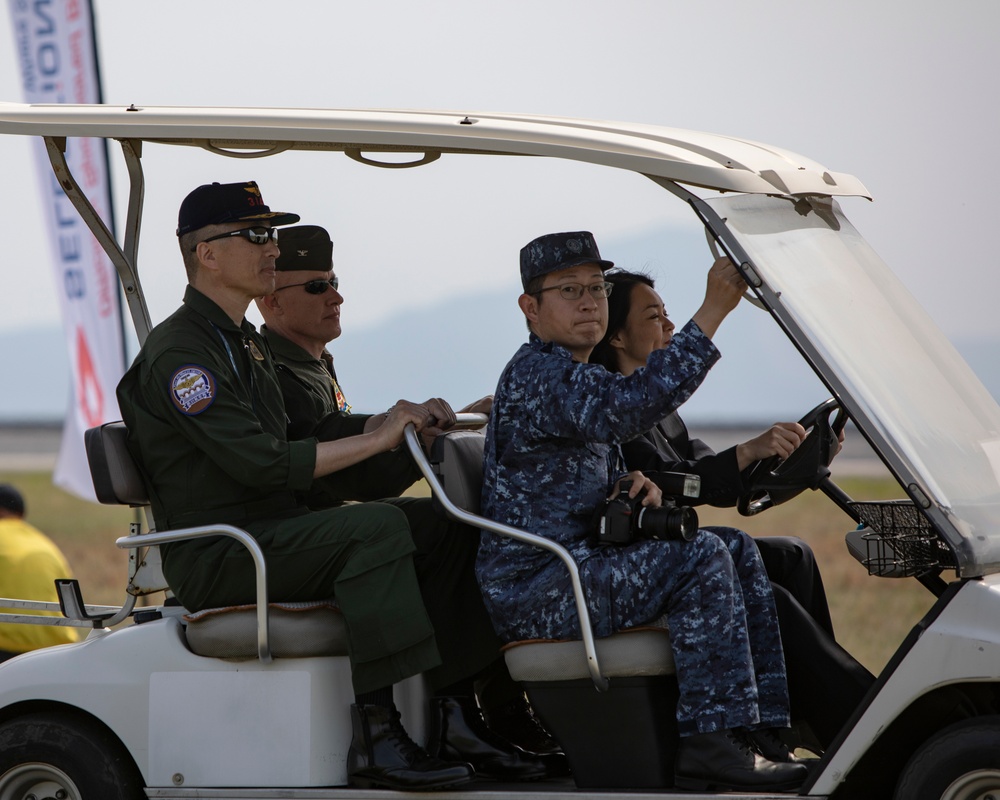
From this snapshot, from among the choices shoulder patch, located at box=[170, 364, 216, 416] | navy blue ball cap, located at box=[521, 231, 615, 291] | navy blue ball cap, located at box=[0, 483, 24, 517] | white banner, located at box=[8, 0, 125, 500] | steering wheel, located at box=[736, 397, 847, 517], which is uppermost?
white banner, located at box=[8, 0, 125, 500]

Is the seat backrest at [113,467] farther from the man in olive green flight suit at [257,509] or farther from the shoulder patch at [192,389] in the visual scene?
the shoulder patch at [192,389]

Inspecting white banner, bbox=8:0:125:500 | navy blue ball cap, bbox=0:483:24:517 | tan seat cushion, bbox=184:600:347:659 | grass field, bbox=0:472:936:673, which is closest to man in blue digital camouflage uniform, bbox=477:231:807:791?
tan seat cushion, bbox=184:600:347:659

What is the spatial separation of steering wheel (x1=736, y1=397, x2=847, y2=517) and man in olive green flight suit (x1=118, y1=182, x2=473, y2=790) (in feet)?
3.74

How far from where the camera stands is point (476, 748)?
428cm

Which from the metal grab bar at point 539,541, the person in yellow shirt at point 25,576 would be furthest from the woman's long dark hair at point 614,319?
the person in yellow shirt at point 25,576

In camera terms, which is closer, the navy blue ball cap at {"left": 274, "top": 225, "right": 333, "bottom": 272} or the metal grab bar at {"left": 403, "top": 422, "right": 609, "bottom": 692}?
the metal grab bar at {"left": 403, "top": 422, "right": 609, "bottom": 692}

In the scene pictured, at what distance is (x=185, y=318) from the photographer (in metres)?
4.30

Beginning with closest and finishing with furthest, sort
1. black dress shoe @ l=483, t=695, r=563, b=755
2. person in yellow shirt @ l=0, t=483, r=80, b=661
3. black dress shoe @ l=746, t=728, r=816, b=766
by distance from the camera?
black dress shoe @ l=746, t=728, r=816, b=766
black dress shoe @ l=483, t=695, r=563, b=755
person in yellow shirt @ l=0, t=483, r=80, b=661

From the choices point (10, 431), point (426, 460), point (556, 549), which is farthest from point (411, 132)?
point (10, 431)

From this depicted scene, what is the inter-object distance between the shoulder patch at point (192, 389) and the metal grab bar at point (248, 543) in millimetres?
342

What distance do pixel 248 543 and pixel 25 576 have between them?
9.02 feet

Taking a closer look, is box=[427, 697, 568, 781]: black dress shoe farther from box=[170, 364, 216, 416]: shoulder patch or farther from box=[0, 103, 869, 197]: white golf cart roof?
box=[0, 103, 869, 197]: white golf cart roof

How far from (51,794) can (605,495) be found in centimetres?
196

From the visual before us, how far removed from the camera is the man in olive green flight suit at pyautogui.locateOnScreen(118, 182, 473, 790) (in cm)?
398
